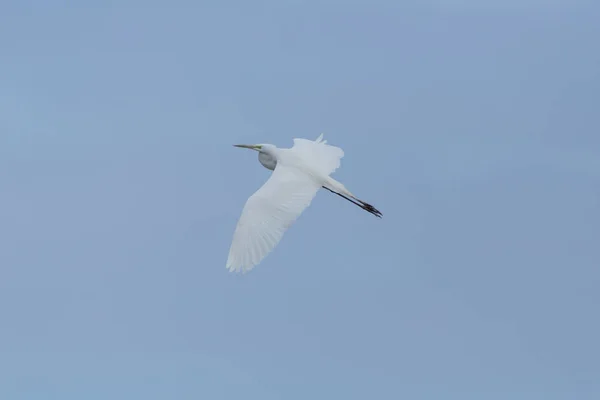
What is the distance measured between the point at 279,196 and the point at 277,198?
0.09m

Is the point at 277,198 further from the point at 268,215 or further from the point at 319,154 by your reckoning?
the point at 319,154

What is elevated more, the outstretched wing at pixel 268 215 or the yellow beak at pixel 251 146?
the yellow beak at pixel 251 146

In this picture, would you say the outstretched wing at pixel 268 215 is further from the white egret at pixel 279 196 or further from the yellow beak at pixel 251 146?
the yellow beak at pixel 251 146

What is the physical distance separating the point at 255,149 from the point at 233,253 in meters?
3.86

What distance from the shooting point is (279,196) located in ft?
59.7

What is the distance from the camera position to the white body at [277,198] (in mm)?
17266

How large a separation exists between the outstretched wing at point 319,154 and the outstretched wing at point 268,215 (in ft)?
3.08

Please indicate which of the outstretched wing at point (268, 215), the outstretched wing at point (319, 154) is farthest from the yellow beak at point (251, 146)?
the outstretched wing at point (268, 215)

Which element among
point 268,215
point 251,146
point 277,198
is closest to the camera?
point 268,215

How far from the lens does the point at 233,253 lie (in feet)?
56.6

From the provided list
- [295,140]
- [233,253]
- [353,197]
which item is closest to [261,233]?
[233,253]

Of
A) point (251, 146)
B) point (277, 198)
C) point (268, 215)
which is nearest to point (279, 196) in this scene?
point (277, 198)

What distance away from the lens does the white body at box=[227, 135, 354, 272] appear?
17266mm

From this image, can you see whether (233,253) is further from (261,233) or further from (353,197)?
(353,197)
